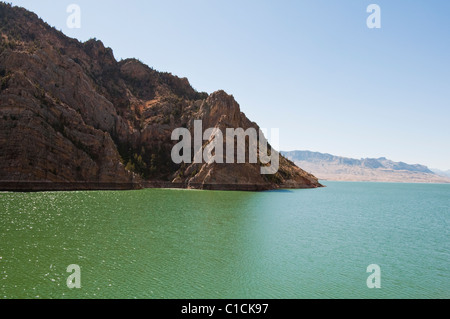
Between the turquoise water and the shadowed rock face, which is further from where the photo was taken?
the shadowed rock face

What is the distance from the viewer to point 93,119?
127438 mm

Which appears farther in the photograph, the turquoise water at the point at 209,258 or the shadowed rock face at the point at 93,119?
the shadowed rock face at the point at 93,119

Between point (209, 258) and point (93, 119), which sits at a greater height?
point (93, 119)

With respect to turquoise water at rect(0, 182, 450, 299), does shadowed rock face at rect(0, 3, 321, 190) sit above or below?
above

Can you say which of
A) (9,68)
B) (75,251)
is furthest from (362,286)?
(9,68)

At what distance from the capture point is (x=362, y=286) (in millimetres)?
21547

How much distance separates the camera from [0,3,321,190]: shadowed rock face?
87.1 metres

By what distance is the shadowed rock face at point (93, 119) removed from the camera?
87.1 m

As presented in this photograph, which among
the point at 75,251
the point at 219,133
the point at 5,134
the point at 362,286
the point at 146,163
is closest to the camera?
the point at 362,286

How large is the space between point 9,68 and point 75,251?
10056 centimetres

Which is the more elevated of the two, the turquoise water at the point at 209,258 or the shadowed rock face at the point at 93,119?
the shadowed rock face at the point at 93,119

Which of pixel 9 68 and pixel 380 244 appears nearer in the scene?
pixel 380 244

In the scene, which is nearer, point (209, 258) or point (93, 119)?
point (209, 258)

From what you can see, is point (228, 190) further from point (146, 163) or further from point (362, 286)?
point (362, 286)
